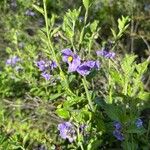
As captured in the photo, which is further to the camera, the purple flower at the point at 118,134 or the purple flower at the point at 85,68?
the purple flower at the point at 118,134

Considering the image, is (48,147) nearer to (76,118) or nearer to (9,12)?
(76,118)

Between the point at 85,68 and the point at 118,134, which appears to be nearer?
the point at 85,68

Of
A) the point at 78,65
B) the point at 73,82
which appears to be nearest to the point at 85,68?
the point at 78,65

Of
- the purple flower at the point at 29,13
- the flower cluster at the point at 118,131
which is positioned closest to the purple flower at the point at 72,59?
the flower cluster at the point at 118,131

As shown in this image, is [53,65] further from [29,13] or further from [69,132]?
[29,13]

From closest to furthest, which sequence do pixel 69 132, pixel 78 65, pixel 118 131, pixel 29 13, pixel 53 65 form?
pixel 78 65 → pixel 118 131 → pixel 69 132 → pixel 53 65 → pixel 29 13

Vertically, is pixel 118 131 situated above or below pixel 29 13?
below

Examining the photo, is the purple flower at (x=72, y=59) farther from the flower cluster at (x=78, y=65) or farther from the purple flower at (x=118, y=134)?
the purple flower at (x=118, y=134)

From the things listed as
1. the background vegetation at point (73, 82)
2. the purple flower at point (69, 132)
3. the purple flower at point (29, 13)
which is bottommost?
the purple flower at point (69, 132)

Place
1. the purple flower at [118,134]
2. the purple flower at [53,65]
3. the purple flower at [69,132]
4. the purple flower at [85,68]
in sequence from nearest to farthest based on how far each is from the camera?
the purple flower at [85,68] → the purple flower at [118,134] → the purple flower at [69,132] → the purple flower at [53,65]

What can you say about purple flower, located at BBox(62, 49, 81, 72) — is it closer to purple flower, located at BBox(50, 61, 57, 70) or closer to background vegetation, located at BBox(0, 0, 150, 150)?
background vegetation, located at BBox(0, 0, 150, 150)

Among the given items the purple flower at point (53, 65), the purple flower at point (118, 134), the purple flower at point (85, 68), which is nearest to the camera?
the purple flower at point (85, 68)

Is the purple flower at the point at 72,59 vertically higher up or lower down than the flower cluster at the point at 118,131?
higher up
